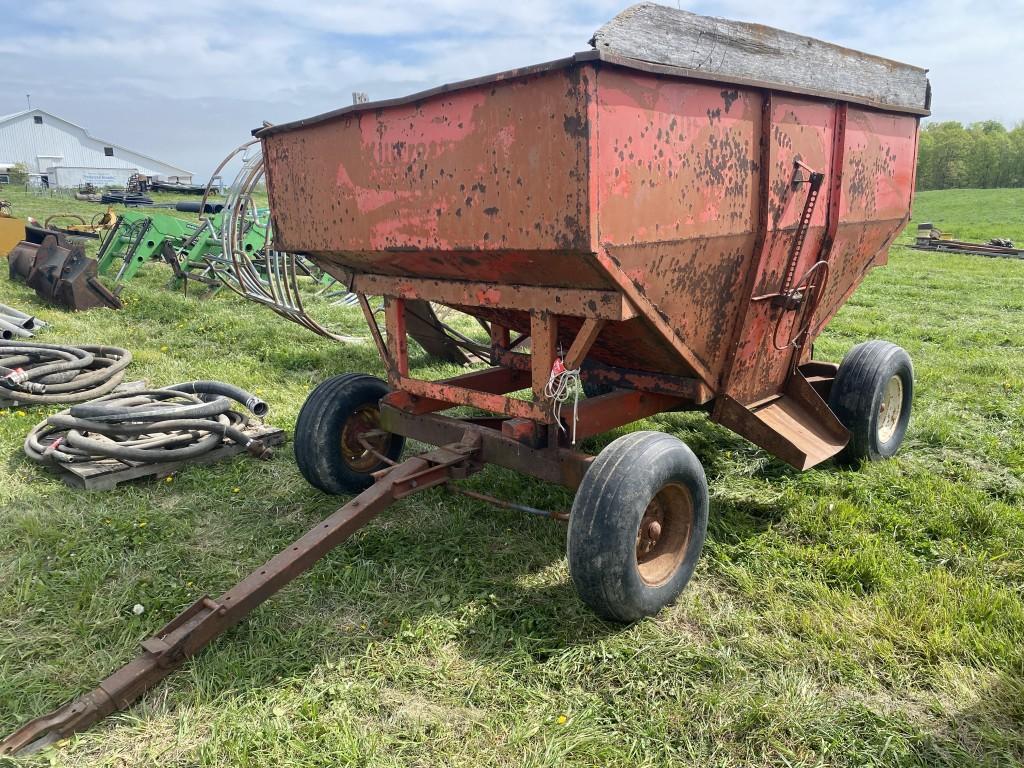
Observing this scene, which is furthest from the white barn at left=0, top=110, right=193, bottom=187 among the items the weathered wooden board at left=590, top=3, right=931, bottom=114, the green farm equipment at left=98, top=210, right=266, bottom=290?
the weathered wooden board at left=590, top=3, right=931, bottom=114

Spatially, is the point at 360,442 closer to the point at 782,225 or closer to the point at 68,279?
the point at 782,225

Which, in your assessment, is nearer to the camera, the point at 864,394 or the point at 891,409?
the point at 864,394

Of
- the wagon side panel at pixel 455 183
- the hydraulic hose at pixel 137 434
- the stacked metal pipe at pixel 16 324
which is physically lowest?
the hydraulic hose at pixel 137 434

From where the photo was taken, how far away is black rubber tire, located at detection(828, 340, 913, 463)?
13.8ft

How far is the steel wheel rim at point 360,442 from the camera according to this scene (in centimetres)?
408

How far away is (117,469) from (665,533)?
10.1ft

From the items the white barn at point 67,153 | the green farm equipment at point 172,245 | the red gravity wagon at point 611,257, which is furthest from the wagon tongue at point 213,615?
the white barn at point 67,153

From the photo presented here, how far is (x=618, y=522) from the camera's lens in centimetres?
271

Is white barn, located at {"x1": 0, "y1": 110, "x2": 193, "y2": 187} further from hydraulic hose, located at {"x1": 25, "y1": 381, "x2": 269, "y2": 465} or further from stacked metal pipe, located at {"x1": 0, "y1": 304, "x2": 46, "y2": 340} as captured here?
hydraulic hose, located at {"x1": 25, "y1": 381, "x2": 269, "y2": 465}

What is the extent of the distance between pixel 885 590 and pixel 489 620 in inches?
65.8

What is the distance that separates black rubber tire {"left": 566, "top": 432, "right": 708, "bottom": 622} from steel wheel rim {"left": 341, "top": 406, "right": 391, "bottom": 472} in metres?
1.63

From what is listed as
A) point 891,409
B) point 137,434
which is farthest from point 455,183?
point 891,409

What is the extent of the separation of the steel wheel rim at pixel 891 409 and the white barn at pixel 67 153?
206 ft

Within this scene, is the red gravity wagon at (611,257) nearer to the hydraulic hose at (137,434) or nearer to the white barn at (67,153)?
the hydraulic hose at (137,434)
